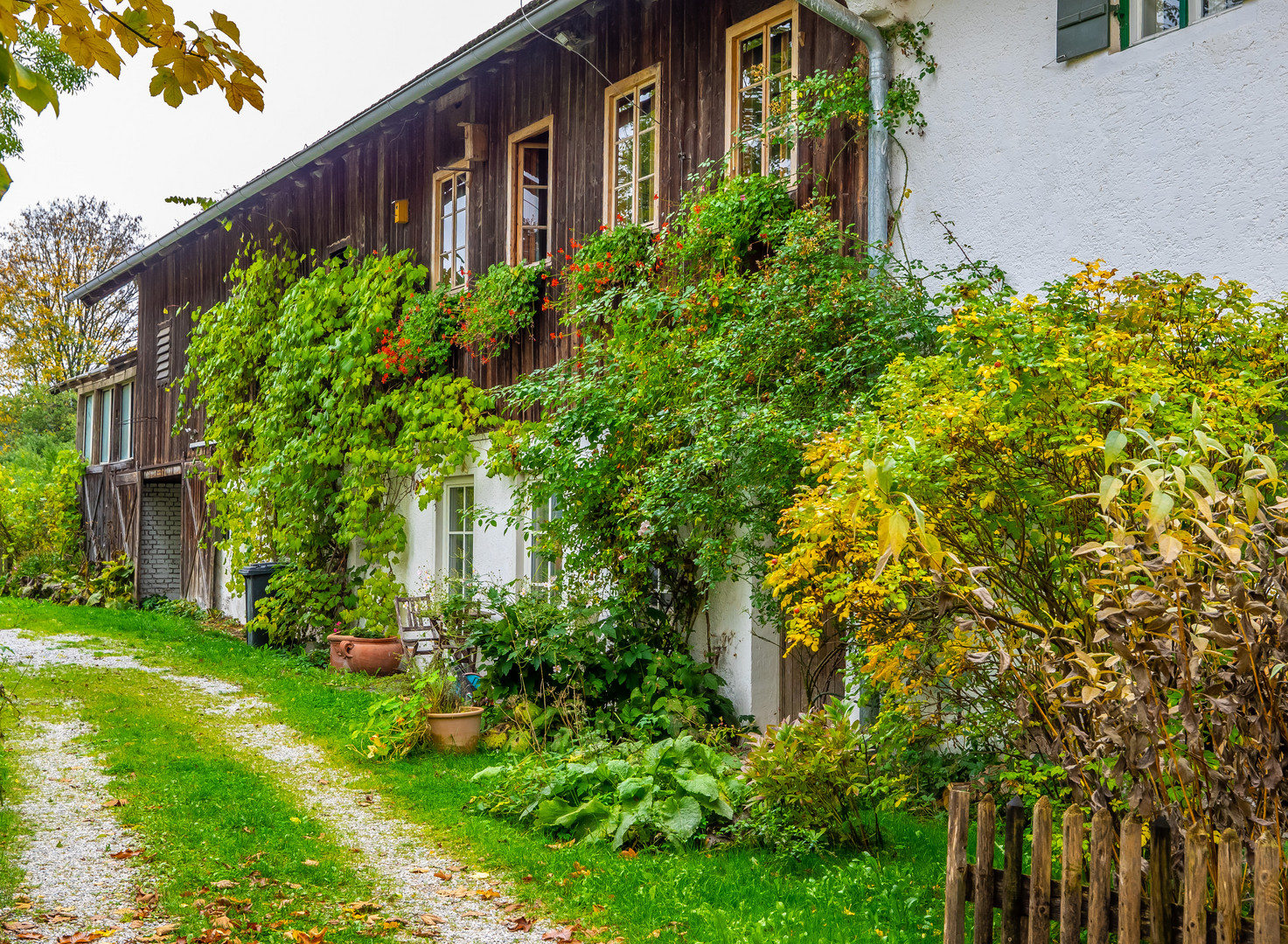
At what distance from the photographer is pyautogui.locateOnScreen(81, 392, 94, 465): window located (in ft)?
70.8

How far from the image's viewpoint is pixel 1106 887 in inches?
112

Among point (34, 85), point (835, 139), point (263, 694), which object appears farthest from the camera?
point (263, 694)

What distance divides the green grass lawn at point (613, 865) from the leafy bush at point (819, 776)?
149mm

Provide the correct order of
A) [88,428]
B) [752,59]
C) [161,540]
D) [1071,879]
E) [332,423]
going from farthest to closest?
[88,428] → [161,540] → [332,423] → [752,59] → [1071,879]

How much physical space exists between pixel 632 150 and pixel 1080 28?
3883mm

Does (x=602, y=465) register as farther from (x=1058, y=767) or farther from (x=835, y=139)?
(x=1058, y=767)

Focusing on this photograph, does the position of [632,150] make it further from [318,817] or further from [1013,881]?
[1013,881]

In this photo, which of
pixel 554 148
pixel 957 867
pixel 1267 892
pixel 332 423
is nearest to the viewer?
pixel 1267 892

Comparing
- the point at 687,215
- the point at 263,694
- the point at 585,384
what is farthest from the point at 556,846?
the point at 263,694

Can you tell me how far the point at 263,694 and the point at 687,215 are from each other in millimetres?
5641

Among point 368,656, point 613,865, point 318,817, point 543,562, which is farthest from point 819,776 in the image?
point 368,656

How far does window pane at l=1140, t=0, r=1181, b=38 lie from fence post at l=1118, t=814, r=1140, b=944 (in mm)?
4822

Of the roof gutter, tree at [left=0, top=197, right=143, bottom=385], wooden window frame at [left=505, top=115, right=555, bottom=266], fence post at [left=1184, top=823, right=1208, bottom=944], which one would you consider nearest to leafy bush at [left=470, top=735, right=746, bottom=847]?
fence post at [left=1184, top=823, right=1208, bottom=944]

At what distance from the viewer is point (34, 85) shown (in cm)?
218
